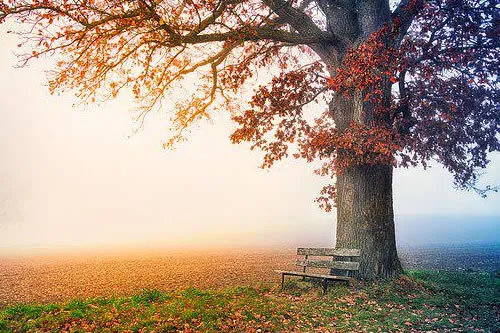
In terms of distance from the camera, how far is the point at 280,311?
28.8 ft

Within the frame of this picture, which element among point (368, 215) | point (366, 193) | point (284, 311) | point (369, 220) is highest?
point (366, 193)

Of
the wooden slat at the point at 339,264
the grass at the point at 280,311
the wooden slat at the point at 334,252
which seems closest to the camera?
the grass at the point at 280,311

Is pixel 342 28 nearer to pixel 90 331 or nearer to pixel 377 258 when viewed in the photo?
pixel 377 258

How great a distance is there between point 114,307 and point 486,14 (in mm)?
12444

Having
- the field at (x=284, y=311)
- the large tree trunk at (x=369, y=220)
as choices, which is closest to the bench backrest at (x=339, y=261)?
the large tree trunk at (x=369, y=220)

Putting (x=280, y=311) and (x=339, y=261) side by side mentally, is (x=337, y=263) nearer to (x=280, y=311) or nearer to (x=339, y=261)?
(x=339, y=261)

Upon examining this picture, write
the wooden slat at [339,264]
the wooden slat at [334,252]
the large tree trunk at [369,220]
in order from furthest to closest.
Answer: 1. the large tree trunk at [369,220]
2. the wooden slat at [334,252]
3. the wooden slat at [339,264]

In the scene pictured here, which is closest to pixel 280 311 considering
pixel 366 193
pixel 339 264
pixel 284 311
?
pixel 284 311

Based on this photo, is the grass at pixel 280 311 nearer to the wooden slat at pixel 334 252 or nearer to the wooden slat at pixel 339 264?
the wooden slat at pixel 339 264

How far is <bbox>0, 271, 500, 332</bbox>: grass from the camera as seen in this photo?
25.8ft

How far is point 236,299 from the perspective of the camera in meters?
9.73

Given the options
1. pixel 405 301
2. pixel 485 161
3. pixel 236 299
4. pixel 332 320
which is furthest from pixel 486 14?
pixel 236 299

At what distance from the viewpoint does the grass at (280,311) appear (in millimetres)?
7875

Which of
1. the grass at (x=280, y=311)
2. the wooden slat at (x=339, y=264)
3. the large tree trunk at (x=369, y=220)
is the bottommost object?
the grass at (x=280, y=311)
